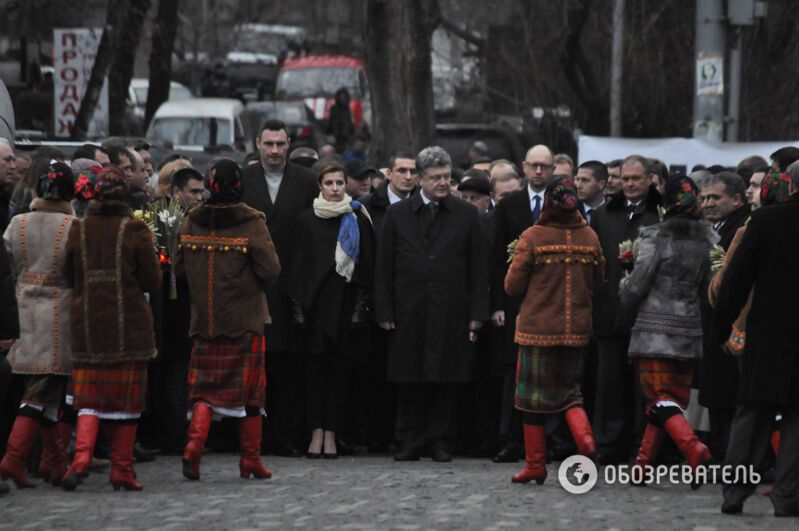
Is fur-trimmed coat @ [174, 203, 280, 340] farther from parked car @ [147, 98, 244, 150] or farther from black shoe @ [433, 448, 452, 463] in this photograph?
parked car @ [147, 98, 244, 150]

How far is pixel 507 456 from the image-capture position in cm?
1338

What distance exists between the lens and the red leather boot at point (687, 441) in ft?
36.2

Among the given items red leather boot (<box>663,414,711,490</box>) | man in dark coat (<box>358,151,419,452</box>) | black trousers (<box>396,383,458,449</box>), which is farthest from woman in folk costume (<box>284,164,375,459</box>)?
red leather boot (<box>663,414,711,490</box>)

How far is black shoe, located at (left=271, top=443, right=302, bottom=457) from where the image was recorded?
1361cm

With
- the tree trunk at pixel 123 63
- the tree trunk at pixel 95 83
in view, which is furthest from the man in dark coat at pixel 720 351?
the tree trunk at pixel 123 63

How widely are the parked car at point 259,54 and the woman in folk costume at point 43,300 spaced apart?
38.2 metres

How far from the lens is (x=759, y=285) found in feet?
33.5

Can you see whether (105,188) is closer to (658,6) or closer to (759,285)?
(759,285)

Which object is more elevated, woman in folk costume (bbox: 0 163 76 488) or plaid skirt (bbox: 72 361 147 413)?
woman in folk costume (bbox: 0 163 76 488)

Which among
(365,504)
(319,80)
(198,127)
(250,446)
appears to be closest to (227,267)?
(250,446)

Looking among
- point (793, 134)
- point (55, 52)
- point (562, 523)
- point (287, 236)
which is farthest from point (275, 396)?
point (793, 134)

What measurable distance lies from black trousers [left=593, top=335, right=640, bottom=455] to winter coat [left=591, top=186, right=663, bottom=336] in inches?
5.0

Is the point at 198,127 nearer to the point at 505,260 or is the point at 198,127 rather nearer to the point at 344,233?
the point at 344,233

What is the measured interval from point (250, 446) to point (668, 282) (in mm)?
2847
